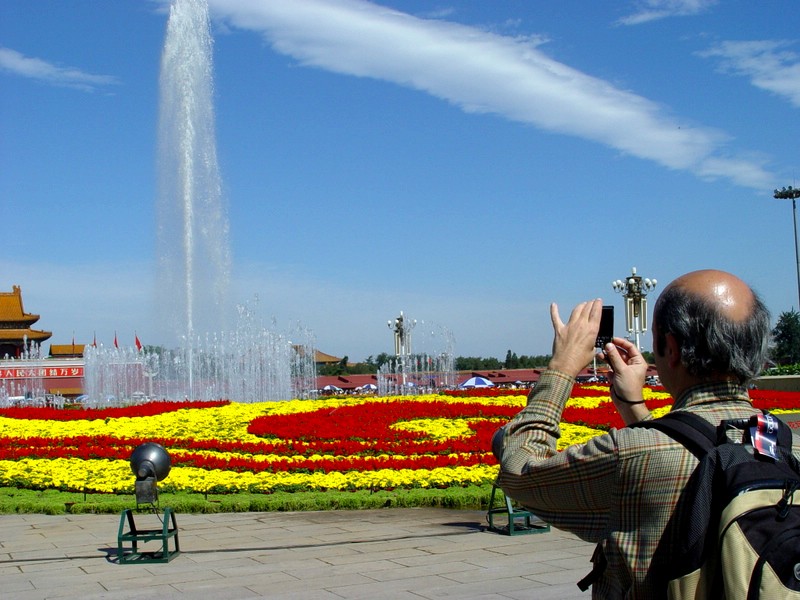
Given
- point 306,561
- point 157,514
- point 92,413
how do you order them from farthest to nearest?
point 92,413
point 157,514
point 306,561

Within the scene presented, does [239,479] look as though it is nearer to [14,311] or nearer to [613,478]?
[613,478]

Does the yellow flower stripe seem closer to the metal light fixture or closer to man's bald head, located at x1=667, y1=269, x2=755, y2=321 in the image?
the metal light fixture

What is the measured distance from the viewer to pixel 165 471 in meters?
5.71

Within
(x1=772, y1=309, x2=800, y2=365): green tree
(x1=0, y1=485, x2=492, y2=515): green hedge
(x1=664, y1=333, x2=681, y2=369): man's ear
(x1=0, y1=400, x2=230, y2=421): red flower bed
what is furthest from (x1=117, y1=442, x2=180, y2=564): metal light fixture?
(x1=772, y1=309, x2=800, y2=365): green tree

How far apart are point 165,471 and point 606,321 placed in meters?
4.39

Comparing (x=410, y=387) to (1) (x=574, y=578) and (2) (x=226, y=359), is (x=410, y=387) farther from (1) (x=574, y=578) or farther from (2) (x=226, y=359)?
(1) (x=574, y=578)

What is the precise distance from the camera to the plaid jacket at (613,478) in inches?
57.6

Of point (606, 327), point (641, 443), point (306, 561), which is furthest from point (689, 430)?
point (306, 561)

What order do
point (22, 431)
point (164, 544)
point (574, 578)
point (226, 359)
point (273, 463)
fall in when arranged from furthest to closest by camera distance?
1. point (226, 359)
2. point (22, 431)
3. point (273, 463)
4. point (164, 544)
5. point (574, 578)

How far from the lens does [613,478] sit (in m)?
1.52

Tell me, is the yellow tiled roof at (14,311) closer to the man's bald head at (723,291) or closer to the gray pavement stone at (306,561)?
the gray pavement stone at (306,561)

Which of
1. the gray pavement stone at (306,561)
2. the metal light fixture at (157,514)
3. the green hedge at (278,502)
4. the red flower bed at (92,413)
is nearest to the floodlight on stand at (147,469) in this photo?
the metal light fixture at (157,514)

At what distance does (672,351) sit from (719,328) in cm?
9

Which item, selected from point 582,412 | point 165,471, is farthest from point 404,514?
point 582,412
